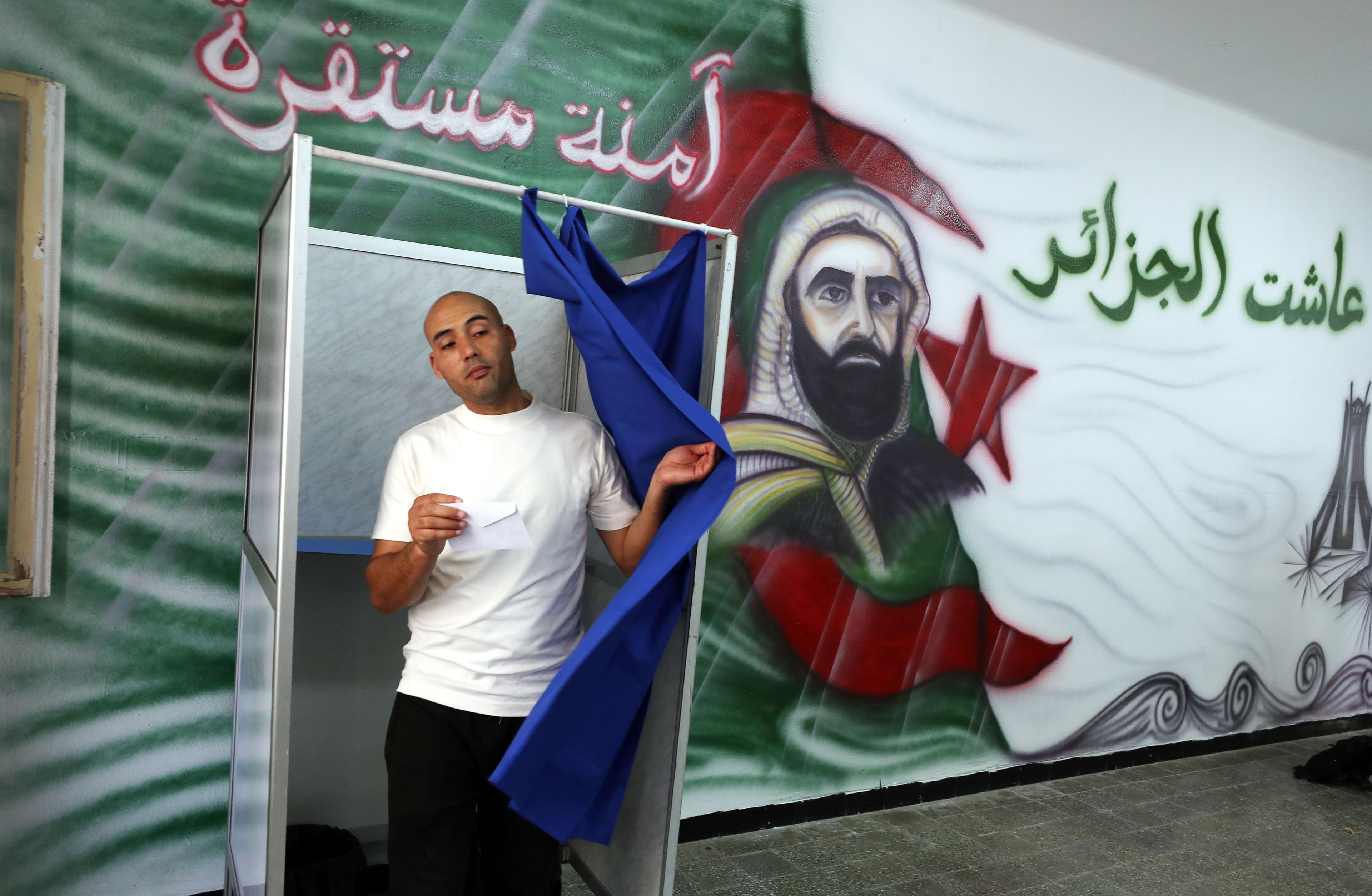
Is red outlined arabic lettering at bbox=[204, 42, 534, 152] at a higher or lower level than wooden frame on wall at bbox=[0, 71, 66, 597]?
higher

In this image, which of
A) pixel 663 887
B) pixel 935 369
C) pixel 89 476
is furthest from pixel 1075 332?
pixel 89 476

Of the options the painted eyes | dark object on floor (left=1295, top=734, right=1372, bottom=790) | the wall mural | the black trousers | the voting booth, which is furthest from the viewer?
dark object on floor (left=1295, top=734, right=1372, bottom=790)

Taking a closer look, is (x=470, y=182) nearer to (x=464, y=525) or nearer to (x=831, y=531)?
(x=464, y=525)

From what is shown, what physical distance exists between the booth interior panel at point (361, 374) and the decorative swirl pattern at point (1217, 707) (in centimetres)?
295

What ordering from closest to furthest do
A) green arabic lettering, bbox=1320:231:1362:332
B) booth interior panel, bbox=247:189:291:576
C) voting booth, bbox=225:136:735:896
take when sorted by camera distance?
booth interior panel, bbox=247:189:291:576 < voting booth, bbox=225:136:735:896 < green arabic lettering, bbox=1320:231:1362:332

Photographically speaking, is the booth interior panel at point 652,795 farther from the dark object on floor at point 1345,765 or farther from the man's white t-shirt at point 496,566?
the dark object on floor at point 1345,765

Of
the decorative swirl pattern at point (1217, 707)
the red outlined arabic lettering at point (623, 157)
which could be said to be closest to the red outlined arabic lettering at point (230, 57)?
the red outlined arabic lettering at point (623, 157)

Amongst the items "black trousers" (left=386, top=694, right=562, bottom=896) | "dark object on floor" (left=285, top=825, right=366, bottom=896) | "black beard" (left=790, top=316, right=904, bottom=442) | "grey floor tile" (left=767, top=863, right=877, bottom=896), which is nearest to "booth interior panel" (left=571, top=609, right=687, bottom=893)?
"black trousers" (left=386, top=694, right=562, bottom=896)

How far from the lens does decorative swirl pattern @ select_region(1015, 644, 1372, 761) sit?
418cm

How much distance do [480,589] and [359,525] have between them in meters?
0.75

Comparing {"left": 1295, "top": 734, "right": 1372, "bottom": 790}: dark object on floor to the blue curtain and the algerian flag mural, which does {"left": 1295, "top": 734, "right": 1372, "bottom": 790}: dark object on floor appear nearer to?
the algerian flag mural

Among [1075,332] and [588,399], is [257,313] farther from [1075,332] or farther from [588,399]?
[1075,332]

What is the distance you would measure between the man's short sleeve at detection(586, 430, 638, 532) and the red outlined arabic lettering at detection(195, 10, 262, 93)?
1323mm

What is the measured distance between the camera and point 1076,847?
340 centimetres
